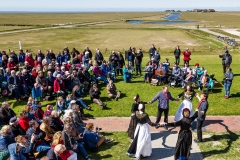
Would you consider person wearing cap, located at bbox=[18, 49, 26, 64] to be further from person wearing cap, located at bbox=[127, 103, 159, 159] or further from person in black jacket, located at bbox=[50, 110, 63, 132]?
person wearing cap, located at bbox=[127, 103, 159, 159]

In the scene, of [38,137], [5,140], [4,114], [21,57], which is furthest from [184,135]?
[21,57]

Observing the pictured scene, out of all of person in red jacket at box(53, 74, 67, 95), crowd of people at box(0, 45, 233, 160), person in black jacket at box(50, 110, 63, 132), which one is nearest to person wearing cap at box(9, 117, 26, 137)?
crowd of people at box(0, 45, 233, 160)

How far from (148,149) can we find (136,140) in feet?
1.64

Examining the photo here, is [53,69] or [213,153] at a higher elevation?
[53,69]

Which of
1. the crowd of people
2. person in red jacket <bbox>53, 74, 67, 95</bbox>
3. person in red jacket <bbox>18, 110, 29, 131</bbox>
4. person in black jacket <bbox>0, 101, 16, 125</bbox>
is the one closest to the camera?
the crowd of people

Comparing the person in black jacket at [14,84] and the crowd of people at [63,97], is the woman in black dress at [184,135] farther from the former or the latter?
the person in black jacket at [14,84]

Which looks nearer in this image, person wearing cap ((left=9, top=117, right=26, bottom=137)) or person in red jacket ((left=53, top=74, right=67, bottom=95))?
person wearing cap ((left=9, top=117, right=26, bottom=137))

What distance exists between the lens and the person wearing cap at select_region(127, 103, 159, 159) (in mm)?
8250

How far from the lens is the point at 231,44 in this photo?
38.3 m

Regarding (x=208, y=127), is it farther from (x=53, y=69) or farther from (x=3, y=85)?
(x=3, y=85)

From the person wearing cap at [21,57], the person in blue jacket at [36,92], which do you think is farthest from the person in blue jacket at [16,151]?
the person wearing cap at [21,57]

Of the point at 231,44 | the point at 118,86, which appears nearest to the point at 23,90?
the point at 118,86

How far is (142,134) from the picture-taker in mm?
8289

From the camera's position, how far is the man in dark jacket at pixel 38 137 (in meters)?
8.34
